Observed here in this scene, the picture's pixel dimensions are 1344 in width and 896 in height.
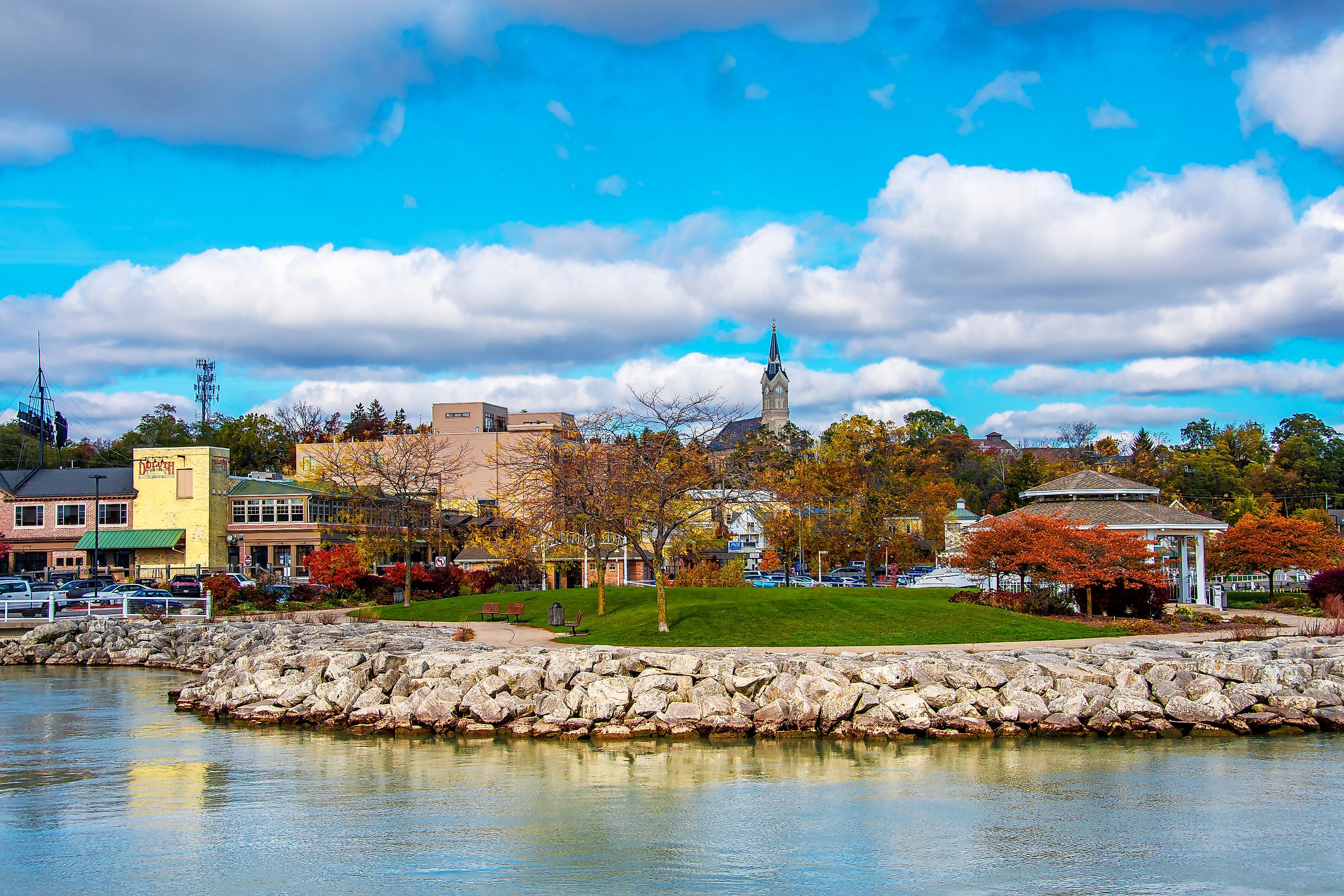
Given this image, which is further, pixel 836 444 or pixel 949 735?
pixel 836 444

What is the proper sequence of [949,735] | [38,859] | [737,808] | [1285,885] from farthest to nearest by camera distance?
[949,735] → [737,808] → [38,859] → [1285,885]

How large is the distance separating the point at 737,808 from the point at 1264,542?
112 feet

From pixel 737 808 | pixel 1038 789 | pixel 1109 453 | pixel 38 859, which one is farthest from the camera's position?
pixel 1109 453

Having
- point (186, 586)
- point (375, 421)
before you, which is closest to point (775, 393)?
point (375, 421)

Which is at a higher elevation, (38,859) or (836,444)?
(836,444)

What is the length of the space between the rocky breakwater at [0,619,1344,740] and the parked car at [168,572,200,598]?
27958 millimetres

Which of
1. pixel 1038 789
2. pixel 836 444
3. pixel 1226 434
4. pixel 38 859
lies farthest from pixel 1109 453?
pixel 38 859

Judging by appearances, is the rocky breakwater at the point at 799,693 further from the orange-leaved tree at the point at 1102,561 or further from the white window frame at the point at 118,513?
the white window frame at the point at 118,513

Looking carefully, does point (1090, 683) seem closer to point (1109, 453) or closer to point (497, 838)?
point (497, 838)

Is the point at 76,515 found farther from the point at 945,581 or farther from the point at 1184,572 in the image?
the point at 1184,572

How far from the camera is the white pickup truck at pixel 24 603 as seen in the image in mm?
40188

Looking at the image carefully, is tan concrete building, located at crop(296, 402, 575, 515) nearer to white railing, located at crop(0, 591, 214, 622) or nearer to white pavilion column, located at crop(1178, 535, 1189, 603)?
white railing, located at crop(0, 591, 214, 622)

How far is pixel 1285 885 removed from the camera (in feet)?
40.2

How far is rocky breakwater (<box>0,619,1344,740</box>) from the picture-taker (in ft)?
68.6
